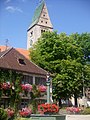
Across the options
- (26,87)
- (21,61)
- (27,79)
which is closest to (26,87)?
(26,87)

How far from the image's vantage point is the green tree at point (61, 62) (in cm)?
3838

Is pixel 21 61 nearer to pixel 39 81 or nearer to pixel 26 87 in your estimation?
pixel 39 81

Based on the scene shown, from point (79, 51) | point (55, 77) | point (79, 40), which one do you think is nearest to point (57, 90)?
point (55, 77)

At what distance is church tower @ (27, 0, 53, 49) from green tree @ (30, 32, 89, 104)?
30.7m

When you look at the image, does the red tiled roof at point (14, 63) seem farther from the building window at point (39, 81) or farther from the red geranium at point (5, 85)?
the red geranium at point (5, 85)

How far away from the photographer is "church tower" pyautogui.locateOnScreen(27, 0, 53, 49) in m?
73.6

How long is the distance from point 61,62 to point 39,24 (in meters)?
36.4

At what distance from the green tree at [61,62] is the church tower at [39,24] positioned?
30653mm

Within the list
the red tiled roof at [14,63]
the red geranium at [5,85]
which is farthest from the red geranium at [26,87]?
the red geranium at [5,85]

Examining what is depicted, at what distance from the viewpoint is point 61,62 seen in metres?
39.5

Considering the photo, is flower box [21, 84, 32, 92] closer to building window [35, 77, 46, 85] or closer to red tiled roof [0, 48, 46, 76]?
red tiled roof [0, 48, 46, 76]

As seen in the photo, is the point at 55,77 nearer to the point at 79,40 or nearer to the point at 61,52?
the point at 61,52

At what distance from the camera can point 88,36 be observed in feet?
163

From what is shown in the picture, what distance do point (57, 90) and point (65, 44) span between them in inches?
281
